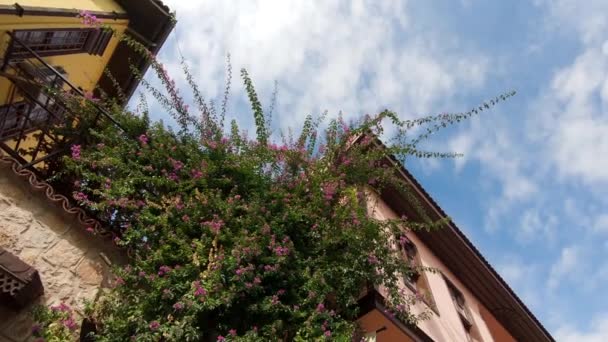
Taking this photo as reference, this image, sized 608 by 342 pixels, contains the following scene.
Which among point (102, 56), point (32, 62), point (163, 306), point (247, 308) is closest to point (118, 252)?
point (163, 306)

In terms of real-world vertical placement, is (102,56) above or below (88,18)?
below

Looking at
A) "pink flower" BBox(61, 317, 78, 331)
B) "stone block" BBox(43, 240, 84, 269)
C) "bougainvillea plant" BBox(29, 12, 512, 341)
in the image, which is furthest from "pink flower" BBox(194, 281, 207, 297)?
"stone block" BBox(43, 240, 84, 269)

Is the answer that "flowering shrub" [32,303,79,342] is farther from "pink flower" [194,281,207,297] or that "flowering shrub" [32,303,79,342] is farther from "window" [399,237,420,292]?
"window" [399,237,420,292]

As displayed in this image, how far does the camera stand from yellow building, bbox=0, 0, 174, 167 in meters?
6.34

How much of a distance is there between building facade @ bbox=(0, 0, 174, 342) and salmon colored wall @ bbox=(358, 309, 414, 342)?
3091 millimetres

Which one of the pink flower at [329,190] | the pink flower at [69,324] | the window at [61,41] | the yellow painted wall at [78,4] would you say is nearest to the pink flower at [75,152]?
the pink flower at [69,324]

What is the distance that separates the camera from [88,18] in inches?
312

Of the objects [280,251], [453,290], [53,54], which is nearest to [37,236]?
[280,251]

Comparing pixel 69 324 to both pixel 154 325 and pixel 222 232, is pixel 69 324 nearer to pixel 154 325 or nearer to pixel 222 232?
pixel 154 325

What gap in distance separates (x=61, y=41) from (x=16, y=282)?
6.17 m

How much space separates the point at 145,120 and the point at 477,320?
8457 millimetres

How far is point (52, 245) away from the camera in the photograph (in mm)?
4617

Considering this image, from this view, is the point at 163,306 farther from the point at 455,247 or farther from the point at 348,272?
the point at 455,247

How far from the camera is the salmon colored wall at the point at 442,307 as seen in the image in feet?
26.3
